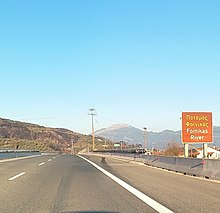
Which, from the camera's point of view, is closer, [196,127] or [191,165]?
[191,165]

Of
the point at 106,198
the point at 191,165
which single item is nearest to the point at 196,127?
the point at 191,165

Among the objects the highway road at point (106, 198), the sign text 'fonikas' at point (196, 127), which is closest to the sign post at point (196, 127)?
the sign text 'fonikas' at point (196, 127)

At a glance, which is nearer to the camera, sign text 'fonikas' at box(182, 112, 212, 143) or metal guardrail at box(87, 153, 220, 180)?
metal guardrail at box(87, 153, 220, 180)

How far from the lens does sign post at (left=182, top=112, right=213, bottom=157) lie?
26.0m

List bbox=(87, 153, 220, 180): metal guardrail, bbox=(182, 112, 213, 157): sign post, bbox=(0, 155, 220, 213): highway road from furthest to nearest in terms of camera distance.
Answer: bbox=(182, 112, 213, 157): sign post < bbox=(87, 153, 220, 180): metal guardrail < bbox=(0, 155, 220, 213): highway road

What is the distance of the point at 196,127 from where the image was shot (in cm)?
2611

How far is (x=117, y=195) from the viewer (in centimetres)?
1109

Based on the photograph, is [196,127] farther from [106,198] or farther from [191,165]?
[106,198]

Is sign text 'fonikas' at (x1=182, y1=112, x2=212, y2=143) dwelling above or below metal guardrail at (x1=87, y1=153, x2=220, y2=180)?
above

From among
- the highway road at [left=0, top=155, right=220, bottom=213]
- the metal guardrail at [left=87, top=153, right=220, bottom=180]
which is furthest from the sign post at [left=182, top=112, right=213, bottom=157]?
the highway road at [left=0, top=155, right=220, bottom=213]

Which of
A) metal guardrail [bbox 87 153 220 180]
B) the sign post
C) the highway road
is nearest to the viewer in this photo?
the highway road

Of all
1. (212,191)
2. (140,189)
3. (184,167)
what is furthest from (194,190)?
(184,167)

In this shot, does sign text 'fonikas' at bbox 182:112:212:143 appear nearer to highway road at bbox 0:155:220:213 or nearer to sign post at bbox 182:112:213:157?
sign post at bbox 182:112:213:157

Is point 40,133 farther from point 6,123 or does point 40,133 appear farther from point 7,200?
point 7,200
